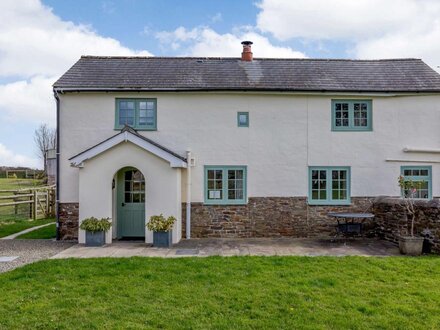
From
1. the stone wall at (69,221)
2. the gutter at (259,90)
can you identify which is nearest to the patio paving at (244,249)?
the stone wall at (69,221)

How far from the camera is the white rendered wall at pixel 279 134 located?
12688 millimetres

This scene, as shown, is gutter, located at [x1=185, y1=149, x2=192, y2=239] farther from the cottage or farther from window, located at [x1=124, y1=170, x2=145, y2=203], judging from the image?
window, located at [x1=124, y1=170, x2=145, y2=203]

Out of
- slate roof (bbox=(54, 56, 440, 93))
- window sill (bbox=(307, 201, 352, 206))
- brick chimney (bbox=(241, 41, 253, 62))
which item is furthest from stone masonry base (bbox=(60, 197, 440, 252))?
brick chimney (bbox=(241, 41, 253, 62))

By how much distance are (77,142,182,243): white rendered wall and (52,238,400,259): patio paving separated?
0.94 meters

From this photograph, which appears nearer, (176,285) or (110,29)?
(176,285)

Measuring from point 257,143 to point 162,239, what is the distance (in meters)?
4.85

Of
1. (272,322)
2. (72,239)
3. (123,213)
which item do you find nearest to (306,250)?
(272,322)

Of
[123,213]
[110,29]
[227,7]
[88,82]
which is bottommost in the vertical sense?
[123,213]

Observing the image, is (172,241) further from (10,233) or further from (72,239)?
(10,233)

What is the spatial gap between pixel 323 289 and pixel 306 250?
12.2 ft

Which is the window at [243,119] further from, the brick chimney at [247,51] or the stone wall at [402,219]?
the stone wall at [402,219]

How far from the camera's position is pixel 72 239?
12344 mm

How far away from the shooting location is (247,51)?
1497 cm

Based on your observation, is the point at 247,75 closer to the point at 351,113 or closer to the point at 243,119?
the point at 243,119
